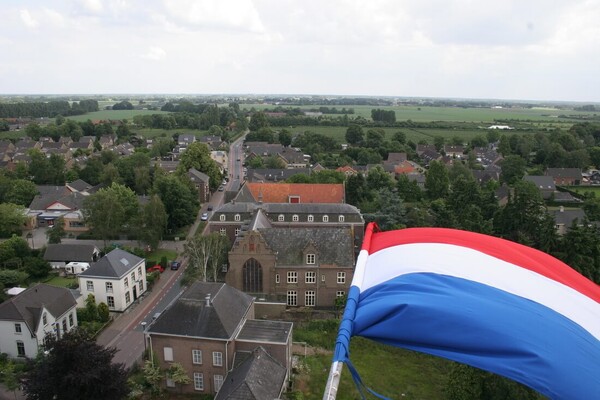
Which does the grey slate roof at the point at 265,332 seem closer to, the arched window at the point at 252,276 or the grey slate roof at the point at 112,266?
the arched window at the point at 252,276

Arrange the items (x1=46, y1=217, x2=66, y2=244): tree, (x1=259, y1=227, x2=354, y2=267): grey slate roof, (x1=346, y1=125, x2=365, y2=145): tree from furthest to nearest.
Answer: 1. (x1=346, y1=125, x2=365, y2=145): tree
2. (x1=46, y1=217, x2=66, y2=244): tree
3. (x1=259, y1=227, x2=354, y2=267): grey slate roof

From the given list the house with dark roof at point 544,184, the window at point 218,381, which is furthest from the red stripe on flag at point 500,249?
the house with dark roof at point 544,184

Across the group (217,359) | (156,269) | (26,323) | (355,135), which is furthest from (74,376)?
(355,135)

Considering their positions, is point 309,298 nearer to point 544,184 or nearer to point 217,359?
point 217,359

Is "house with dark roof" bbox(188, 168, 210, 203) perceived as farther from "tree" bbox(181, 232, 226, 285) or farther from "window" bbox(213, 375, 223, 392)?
"window" bbox(213, 375, 223, 392)

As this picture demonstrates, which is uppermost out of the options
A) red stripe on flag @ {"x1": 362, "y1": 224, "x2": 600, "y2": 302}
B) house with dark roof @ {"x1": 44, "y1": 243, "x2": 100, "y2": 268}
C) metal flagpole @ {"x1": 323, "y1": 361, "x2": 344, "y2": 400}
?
red stripe on flag @ {"x1": 362, "y1": 224, "x2": 600, "y2": 302}

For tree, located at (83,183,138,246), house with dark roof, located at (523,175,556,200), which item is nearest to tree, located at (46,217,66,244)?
tree, located at (83,183,138,246)

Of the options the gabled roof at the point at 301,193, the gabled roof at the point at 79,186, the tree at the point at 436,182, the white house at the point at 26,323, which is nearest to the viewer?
the white house at the point at 26,323
